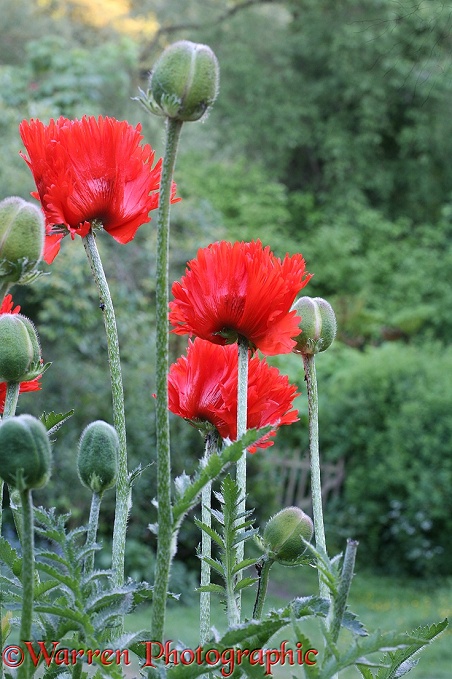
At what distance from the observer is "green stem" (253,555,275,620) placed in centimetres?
58

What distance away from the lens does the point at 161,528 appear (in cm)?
47

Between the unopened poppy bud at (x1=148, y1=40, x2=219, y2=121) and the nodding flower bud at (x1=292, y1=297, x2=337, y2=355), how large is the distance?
242 millimetres

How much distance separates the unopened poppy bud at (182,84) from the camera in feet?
1.54

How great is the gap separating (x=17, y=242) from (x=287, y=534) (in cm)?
26

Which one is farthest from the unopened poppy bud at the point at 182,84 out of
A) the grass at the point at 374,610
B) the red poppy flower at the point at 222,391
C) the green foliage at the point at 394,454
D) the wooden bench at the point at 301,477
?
the wooden bench at the point at 301,477

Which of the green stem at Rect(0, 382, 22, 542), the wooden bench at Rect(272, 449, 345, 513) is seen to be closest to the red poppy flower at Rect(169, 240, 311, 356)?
the green stem at Rect(0, 382, 22, 542)

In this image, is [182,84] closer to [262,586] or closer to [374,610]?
[262,586]

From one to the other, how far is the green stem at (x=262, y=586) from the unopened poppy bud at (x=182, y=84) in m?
0.29

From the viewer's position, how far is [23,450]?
0.44 m

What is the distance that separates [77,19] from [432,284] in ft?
18.7

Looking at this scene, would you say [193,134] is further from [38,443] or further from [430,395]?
[38,443]

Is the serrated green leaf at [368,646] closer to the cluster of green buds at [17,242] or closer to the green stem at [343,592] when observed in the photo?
the green stem at [343,592]

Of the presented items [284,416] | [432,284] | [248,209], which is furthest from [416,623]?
[248,209]

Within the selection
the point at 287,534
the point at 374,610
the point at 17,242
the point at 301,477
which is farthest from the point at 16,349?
the point at 301,477
